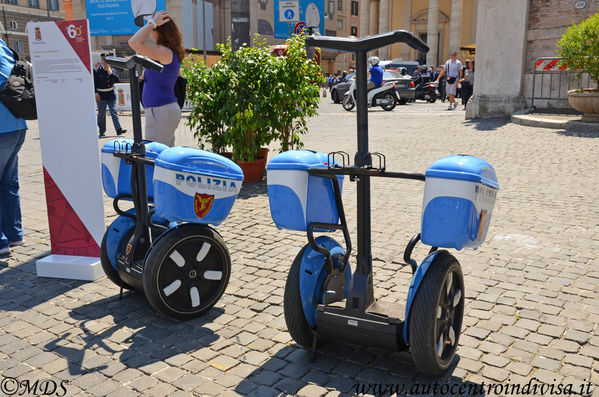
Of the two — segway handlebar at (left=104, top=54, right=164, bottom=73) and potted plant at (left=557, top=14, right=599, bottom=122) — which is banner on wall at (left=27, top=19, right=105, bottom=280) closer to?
segway handlebar at (left=104, top=54, right=164, bottom=73)

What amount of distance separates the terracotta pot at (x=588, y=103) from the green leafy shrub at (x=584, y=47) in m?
0.42

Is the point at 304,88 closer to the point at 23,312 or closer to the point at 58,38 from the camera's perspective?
the point at 58,38

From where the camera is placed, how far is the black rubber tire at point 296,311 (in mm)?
3059

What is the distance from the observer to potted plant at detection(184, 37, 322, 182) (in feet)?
24.7

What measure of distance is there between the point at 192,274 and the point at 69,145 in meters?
1.66

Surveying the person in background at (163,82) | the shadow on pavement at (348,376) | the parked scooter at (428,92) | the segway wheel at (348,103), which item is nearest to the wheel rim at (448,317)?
the shadow on pavement at (348,376)

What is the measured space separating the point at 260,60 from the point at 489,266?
4.36m

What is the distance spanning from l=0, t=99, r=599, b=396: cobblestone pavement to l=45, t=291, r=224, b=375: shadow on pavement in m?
0.01

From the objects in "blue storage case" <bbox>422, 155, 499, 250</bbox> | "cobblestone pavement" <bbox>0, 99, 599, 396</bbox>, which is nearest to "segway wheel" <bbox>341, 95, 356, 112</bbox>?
"cobblestone pavement" <bbox>0, 99, 599, 396</bbox>

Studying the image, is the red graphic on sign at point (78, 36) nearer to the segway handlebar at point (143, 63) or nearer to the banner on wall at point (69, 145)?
the banner on wall at point (69, 145)

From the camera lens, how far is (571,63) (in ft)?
42.6

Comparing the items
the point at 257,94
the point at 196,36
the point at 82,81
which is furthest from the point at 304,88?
the point at 196,36

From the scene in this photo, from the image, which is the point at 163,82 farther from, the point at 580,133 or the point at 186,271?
the point at 580,133

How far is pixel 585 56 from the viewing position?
12.6 metres
